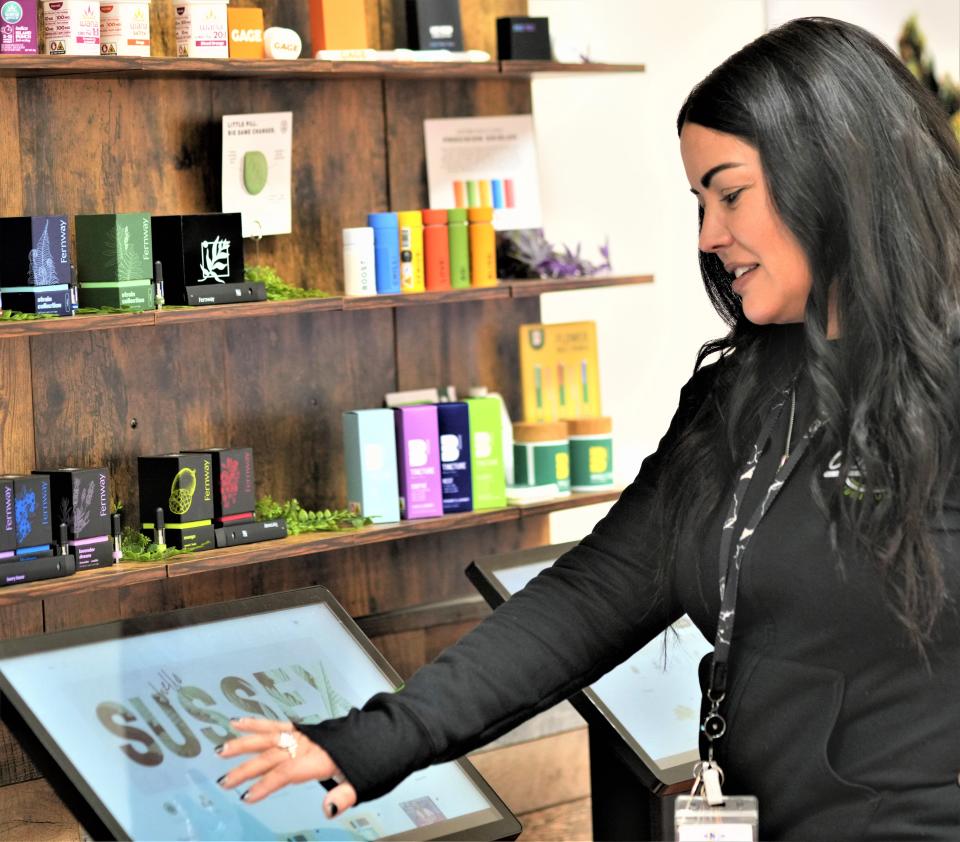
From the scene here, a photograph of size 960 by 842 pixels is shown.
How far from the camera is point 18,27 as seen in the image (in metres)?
2.75

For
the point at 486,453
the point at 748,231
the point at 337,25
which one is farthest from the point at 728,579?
the point at 337,25

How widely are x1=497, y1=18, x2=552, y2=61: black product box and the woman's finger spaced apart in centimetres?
220

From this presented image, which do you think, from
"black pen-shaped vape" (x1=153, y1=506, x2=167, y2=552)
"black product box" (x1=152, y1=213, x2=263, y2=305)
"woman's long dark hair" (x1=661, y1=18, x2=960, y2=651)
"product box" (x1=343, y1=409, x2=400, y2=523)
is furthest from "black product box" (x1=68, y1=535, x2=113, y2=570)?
"woman's long dark hair" (x1=661, y1=18, x2=960, y2=651)

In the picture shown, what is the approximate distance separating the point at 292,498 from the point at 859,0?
2.42 m

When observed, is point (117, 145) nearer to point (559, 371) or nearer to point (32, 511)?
point (32, 511)

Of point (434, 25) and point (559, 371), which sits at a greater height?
point (434, 25)

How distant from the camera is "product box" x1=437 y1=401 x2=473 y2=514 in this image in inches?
132

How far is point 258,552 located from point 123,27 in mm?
1056

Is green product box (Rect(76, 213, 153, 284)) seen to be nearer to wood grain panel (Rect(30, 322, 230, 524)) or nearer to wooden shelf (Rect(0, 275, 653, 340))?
wooden shelf (Rect(0, 275, 653, 340))

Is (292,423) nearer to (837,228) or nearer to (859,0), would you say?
(837,228)

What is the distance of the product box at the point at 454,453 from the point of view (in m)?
3.34

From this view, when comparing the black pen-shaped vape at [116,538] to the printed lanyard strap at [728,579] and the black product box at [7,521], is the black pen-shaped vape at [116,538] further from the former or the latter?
the printed lanyard strap at [728,579]

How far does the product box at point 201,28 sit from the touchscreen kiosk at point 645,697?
1.17 meters

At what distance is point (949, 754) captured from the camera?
1.67 meters
